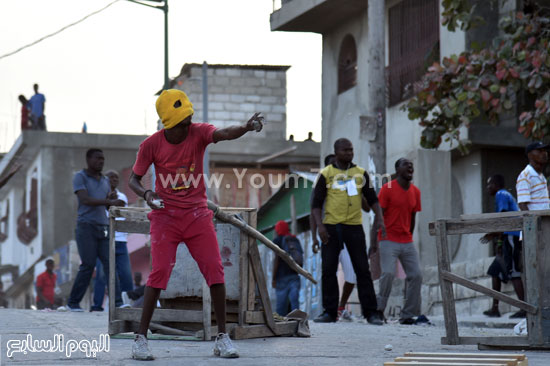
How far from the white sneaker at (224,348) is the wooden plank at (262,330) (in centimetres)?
132

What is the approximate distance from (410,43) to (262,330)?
37.6ft

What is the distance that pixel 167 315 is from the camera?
827cm

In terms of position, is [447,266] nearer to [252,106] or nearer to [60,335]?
[60,335]

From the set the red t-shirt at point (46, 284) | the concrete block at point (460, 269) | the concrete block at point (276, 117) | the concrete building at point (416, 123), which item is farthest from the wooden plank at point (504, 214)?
the concrete block at point (276, 117)

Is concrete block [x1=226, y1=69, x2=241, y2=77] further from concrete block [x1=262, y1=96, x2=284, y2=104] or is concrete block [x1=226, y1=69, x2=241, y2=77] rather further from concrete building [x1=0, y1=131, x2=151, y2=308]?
concrete building [x1=0, y1=131, x2=151, y2=308]

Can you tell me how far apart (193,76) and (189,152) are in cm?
2754

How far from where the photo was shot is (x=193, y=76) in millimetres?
34219

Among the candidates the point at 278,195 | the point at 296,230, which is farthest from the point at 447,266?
the point at 278,195

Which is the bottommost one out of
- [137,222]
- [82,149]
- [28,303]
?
[28,303]

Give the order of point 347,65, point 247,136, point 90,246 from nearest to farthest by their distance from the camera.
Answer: point 90,246, point 347,65, point 247,136

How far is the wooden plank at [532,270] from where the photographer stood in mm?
7531

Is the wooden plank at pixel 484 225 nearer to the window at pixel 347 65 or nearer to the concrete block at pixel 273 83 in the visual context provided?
the window at pixel 347 65

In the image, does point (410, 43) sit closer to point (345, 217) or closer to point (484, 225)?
point (345, 217)

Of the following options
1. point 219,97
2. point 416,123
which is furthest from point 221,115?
point 416,123
